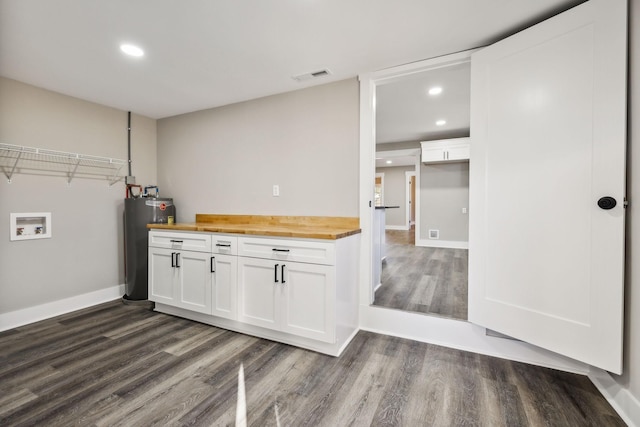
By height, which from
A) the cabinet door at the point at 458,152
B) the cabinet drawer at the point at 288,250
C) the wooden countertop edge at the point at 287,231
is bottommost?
the cabinet drawer at the point at 288,250

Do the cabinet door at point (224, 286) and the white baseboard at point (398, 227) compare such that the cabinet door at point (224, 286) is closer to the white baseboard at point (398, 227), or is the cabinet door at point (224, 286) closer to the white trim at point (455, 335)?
the white trim at point (455, 335)

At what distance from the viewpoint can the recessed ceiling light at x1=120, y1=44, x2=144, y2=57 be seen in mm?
2053

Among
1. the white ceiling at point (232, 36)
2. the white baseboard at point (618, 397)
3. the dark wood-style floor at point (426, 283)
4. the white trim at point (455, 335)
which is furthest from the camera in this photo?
the dark wood-style floor at point (426, 283)

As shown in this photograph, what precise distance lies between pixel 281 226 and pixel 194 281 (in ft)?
3.19

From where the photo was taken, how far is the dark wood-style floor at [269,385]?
147 cm

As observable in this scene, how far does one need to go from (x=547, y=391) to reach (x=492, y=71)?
211cm

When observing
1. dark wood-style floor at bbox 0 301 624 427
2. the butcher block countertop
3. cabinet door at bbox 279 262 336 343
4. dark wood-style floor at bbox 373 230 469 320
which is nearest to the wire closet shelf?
the butcher block countertop

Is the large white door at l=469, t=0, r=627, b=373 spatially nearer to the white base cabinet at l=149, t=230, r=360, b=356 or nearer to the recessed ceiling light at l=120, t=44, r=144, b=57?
the white base cabinet at l=149, t=230, r=360, b=356

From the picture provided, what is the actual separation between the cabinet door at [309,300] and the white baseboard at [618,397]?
5.29ft

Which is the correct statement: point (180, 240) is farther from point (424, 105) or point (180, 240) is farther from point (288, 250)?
point (424, 105)

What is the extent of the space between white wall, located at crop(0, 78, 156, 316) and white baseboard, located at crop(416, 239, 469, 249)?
18.2ft

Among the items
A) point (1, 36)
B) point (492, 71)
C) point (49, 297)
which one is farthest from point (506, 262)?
point (49, 297)

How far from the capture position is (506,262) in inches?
76.0

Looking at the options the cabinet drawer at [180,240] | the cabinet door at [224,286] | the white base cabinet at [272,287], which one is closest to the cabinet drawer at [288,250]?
the white base cabinet at [272,287]
